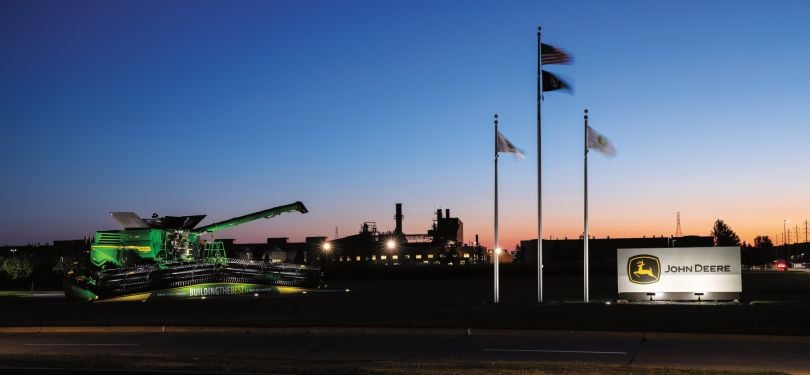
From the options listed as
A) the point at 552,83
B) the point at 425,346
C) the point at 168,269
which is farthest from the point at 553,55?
the point at 168,269

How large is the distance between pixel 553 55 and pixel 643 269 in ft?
28.1

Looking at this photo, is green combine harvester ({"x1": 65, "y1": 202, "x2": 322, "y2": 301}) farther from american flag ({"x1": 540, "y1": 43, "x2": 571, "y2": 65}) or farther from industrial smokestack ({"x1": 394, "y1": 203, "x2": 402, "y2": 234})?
industrial smokestack ({"x1": 394, "y1": 203, "x2": 402, "y2": 234})

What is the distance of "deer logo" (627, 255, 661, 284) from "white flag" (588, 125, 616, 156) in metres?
4.18

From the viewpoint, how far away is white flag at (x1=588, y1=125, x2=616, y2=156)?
28859mm

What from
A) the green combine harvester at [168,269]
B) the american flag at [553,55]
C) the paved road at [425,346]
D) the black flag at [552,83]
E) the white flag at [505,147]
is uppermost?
the american flag at [553,55]

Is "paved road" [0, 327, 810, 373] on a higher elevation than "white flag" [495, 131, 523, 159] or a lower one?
lower

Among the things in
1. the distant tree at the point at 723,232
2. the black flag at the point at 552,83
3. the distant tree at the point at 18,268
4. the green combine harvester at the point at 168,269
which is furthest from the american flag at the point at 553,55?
the distant tree at the point at 723,232

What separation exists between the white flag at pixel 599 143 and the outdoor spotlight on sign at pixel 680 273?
398 cm

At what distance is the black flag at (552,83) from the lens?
28016 millimetres

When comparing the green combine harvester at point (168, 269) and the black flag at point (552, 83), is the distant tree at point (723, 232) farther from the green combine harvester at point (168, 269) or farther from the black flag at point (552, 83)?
the black flag at point (552, 83)

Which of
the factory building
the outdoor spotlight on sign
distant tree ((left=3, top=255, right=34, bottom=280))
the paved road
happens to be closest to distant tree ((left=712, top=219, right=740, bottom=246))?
the factory building

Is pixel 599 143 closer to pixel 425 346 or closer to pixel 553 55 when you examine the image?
pixel 553 55

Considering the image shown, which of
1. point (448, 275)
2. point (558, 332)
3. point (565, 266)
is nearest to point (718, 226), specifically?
point (565, 266)

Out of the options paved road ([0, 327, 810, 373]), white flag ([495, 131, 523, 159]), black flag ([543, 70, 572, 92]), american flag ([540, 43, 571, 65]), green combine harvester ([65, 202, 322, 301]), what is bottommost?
paved road ([0, 327, 810, 373])
